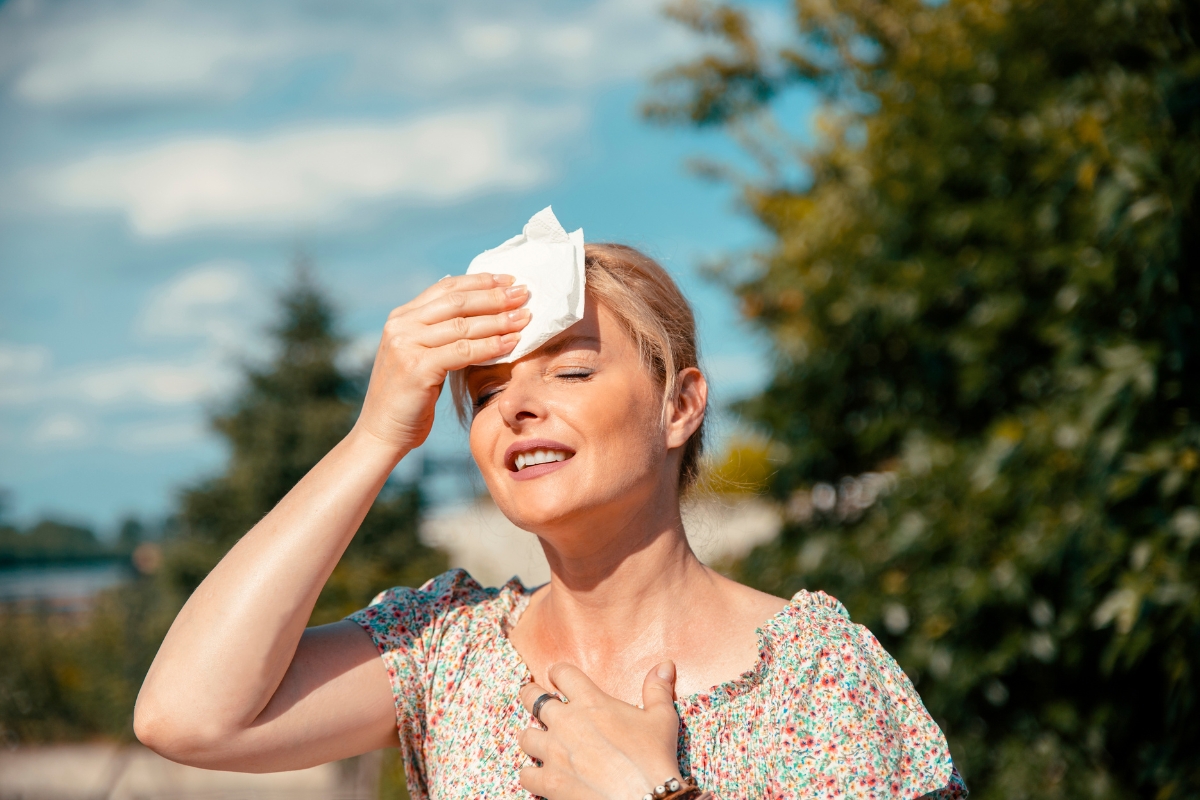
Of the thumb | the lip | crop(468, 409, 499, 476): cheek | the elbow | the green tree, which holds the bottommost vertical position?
the thumb

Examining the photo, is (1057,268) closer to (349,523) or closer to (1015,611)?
(1015,611)

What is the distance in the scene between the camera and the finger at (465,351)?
160 centimetres

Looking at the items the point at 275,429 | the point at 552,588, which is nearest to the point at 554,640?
the point at 552,588

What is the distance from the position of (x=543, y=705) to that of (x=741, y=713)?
1.05 feet

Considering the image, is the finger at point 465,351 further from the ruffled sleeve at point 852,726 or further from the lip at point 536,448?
the ruffled sleeve at point 852,726

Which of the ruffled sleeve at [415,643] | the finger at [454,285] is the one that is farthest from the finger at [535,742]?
the finger at [454,285]

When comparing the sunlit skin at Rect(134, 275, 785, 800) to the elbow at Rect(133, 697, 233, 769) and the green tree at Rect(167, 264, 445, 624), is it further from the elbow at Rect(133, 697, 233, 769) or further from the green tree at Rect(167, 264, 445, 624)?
the green tree at Rect(167, 264, 445, 624)

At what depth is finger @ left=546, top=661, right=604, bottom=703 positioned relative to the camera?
156 centimetres

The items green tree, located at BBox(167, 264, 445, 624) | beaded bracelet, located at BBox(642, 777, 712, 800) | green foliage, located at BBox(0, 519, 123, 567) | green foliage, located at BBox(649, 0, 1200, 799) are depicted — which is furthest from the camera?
green foliage, located at BBox(0, 519, 123, 567)

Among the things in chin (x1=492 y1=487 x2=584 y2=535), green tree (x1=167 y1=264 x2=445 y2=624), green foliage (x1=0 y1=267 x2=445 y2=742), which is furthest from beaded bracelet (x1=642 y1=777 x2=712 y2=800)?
green foliage (x1=0 y1=267 x2=445 y2=742)

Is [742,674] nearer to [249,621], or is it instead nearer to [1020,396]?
[249,621]

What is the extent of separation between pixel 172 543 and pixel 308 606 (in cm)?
808

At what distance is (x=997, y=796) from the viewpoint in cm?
315

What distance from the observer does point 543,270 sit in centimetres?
166
